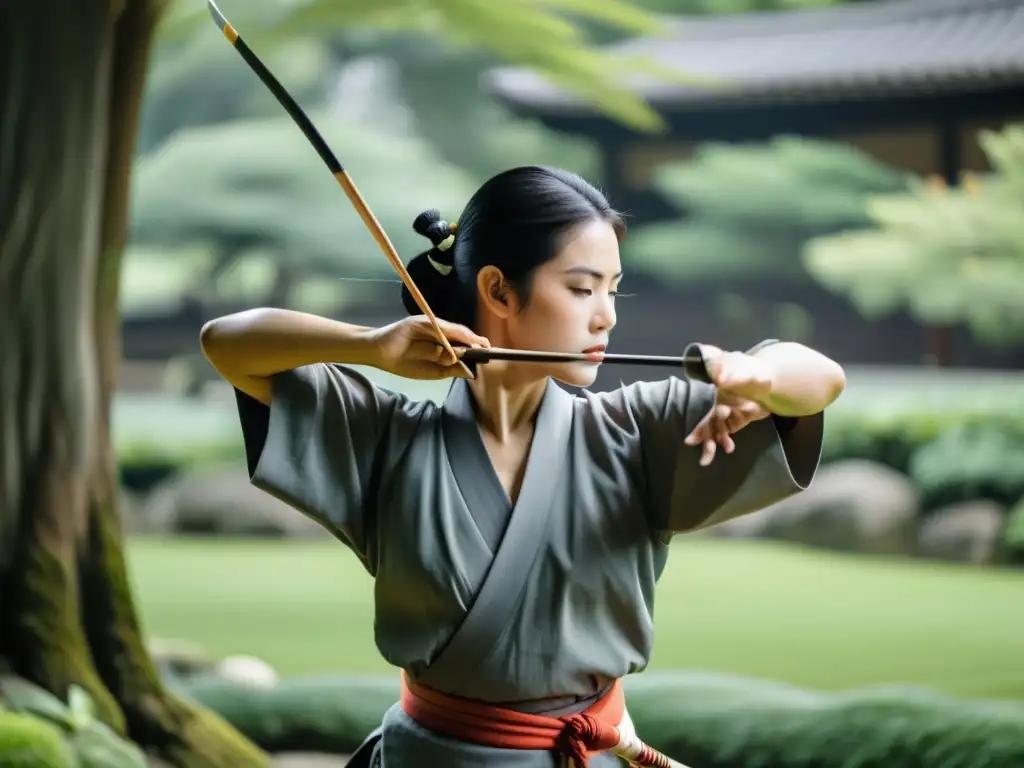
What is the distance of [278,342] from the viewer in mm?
1124

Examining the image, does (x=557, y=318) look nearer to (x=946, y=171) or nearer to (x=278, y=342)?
(x=278, y=342)

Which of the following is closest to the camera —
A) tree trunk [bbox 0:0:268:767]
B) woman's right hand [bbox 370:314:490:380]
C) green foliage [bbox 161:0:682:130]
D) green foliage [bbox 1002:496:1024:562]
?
woman's right hand [bbox 370:314:490:380]

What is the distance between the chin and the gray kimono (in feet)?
0.20

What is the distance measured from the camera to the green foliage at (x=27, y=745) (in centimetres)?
214

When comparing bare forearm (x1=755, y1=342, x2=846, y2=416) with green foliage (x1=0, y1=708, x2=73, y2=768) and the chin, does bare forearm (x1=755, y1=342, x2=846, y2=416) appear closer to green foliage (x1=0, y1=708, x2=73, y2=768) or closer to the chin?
the chin

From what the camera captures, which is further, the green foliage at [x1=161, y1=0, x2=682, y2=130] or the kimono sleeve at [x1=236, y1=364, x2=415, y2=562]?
the green foliage at [x1=161, y1=0, x2=682, y2=130]

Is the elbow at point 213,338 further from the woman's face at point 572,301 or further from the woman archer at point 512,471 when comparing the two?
the woman's face at point 572,301

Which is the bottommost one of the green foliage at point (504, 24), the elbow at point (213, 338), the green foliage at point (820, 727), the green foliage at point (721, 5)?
the green foliage at point (820, 727)

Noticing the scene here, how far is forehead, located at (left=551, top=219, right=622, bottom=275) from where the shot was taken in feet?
3.76

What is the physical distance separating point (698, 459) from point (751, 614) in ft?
9.75

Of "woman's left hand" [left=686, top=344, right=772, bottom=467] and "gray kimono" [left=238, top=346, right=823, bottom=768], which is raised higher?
"woman's left hand" [left=686, top=344, right=772, bottom=467]

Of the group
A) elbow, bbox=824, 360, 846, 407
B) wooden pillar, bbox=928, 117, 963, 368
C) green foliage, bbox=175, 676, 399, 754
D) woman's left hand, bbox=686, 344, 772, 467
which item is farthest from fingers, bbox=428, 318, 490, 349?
wooden pillar, bbox=928, 117, 963, 368

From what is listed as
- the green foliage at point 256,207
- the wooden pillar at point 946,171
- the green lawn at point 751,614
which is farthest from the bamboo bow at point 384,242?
the green foliage at point 256,207

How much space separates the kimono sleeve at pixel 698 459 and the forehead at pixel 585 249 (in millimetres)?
148
